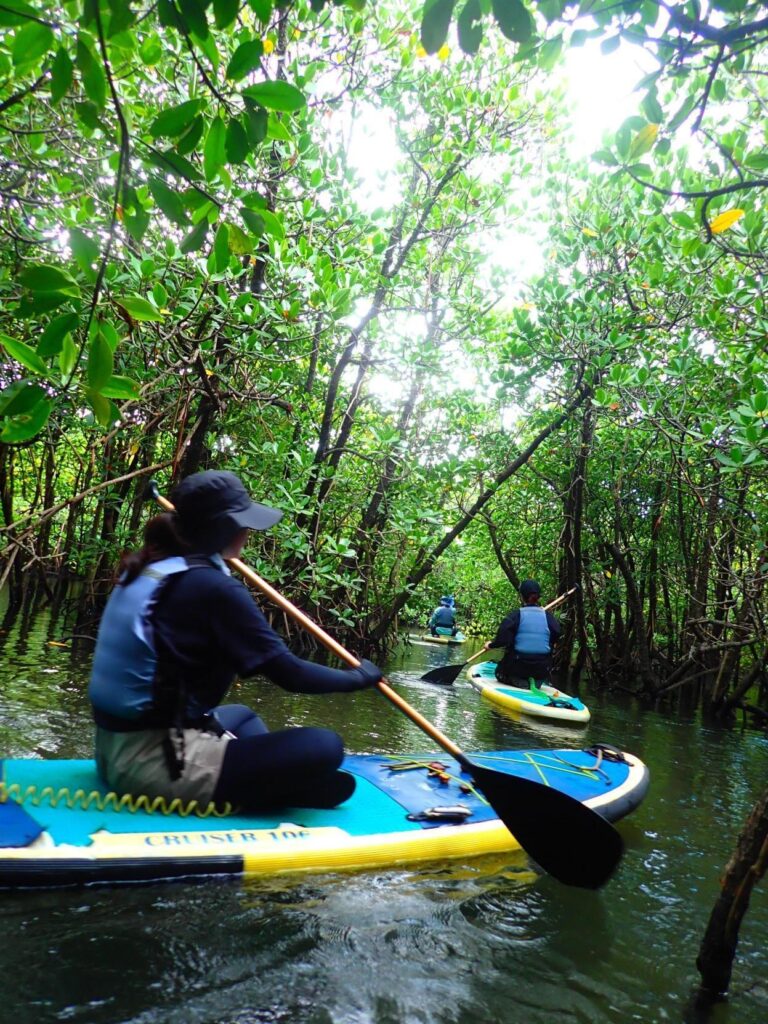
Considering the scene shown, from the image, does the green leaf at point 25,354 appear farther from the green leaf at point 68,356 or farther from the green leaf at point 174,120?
the green leaf at point 174,120

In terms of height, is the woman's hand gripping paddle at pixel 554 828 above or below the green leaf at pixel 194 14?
below

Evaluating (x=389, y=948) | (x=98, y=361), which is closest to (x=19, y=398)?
(x=98, y=361)

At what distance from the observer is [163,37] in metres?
4.74

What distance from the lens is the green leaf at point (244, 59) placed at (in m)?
1.14

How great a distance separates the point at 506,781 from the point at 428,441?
20.3ft

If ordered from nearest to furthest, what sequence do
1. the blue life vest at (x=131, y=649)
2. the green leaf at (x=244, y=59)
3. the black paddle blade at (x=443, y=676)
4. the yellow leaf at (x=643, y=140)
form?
1. the green leaf at (x=244, y=59)
2. the yellow leaf at (x=643, y=140)
3. the blue life vest at (x=131, y=649)
4. the black paddle blade at (x=443, y=676)

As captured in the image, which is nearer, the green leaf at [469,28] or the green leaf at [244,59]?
the green leaf at [244,59]

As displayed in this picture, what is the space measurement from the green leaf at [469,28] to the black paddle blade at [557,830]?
9.16 feet

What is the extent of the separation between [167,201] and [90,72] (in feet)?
0.70

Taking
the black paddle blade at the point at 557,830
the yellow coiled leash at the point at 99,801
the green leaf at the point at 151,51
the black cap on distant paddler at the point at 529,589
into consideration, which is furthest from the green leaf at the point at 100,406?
the black cap on distant paddler at the point at 529,589

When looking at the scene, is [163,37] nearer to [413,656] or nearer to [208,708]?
[208,708]

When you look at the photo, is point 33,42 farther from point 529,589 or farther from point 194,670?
point 529,589

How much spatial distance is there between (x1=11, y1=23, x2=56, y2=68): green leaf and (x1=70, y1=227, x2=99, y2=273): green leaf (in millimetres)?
307

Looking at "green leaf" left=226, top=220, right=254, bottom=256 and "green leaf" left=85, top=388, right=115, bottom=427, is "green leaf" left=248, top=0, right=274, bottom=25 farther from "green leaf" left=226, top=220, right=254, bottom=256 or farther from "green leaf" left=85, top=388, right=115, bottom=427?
"green leaf" left=85, top=388, right=115, bottom=427
